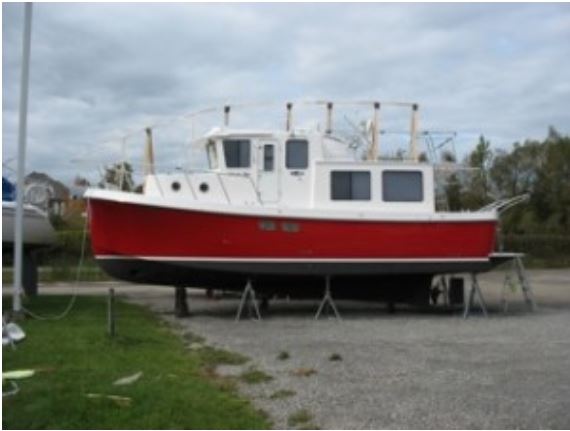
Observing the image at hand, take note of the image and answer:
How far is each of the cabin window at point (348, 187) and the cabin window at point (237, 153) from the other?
5.89 ft

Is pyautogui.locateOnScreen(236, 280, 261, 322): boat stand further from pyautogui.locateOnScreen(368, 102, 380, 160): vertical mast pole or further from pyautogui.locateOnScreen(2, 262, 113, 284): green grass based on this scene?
pyautogui.locateOnScreen(2, 262, 113, 284): green grass

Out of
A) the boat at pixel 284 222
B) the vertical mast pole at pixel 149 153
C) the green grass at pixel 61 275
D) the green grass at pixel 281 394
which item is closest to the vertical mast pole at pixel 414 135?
the boat at pixel 284 222

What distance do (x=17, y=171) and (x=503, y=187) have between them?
51013 mm

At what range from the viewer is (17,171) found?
13.2 meters

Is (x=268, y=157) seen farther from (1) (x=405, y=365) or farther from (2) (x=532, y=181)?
(2) (x=532, y=181)

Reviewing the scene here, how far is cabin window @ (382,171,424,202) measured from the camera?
56.8 ft

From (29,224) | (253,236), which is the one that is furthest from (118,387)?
(29,224)

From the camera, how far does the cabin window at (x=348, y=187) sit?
1719 cm

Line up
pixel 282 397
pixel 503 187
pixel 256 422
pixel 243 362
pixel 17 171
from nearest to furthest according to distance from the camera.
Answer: pixel 256 422
pixel 282 397
pixel 243 362
pixel 17 171
pixel 503 187

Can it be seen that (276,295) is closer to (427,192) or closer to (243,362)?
(427,192)

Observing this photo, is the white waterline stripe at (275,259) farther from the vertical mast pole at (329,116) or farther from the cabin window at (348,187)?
the vertical mast pole at (329,116)

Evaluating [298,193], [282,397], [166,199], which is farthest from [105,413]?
[298,193]

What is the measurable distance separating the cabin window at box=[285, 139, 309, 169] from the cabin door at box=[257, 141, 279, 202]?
269 mm

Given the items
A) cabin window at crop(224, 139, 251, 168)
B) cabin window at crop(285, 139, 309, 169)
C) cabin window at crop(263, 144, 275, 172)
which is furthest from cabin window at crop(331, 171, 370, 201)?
cabin window at crop(224, 139, 251, 168)
